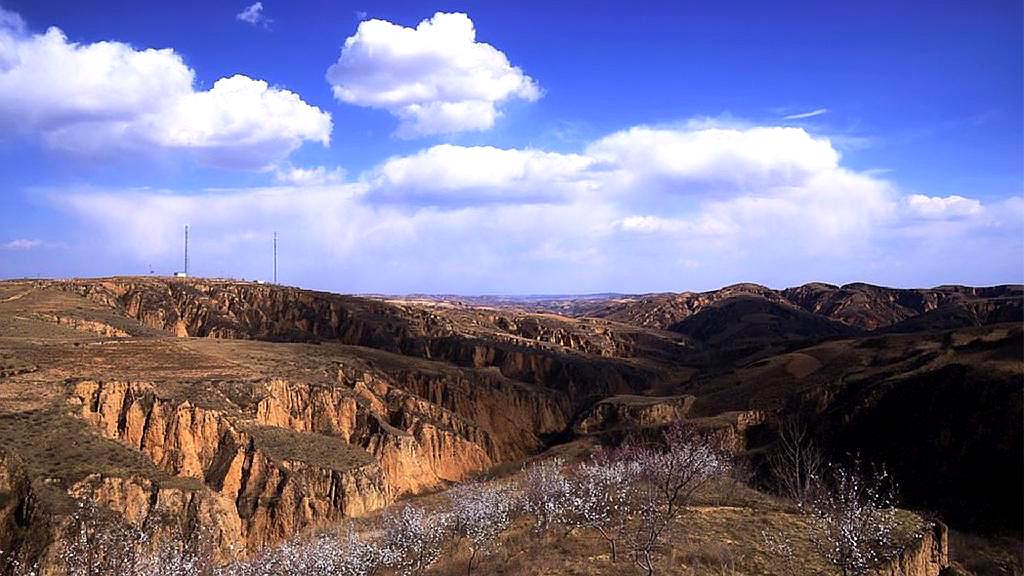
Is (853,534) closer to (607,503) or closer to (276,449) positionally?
(607,503)

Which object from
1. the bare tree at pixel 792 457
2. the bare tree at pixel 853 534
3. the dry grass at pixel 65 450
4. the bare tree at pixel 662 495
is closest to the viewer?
the bare tree at pixel 853 534

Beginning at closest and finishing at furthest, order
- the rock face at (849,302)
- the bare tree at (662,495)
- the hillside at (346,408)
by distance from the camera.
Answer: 1. the bare tree at (662,495)
2. the hillside at (346,408)
3. the rock face at (849,302)

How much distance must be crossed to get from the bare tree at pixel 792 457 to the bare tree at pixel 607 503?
10158mm

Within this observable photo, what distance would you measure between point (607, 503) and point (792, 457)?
19.7 m

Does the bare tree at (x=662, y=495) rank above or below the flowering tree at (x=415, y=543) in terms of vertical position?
above

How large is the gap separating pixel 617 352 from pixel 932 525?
329ft

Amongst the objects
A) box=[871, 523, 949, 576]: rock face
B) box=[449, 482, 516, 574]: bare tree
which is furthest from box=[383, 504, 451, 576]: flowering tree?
box=[871, 523, 949, 576]: rock face

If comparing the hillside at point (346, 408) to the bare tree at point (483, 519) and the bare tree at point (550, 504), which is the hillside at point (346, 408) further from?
the bare tree at point (550, 504)

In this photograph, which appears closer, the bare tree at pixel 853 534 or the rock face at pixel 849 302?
the bare tree at pixel 853 534

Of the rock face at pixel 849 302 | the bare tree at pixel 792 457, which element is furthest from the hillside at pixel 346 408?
the rock face at pixel 849 302

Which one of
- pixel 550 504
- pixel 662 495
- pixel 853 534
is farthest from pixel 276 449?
pixel 853 534

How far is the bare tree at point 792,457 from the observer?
115ft

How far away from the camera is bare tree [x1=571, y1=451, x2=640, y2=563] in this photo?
20156mm

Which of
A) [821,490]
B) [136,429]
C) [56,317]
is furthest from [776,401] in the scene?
[56,317]
